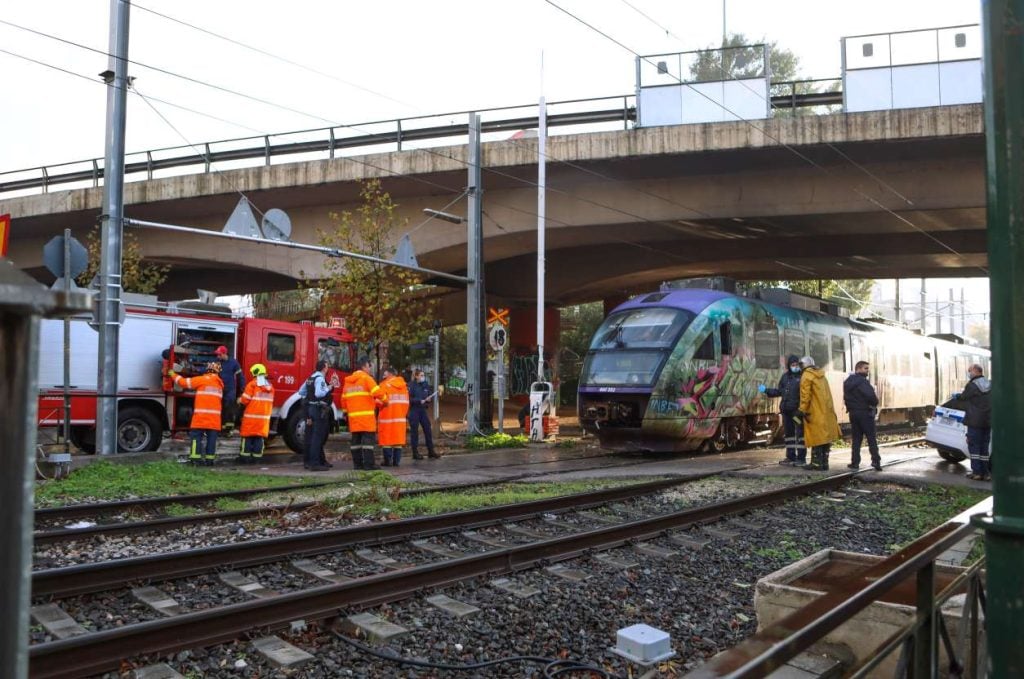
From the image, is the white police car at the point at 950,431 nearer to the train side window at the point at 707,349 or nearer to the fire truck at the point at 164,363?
the train side window at the point at 707,349

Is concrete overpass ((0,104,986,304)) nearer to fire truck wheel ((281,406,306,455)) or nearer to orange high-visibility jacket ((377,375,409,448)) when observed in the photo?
fire truck wheel ((281,406,306,455))

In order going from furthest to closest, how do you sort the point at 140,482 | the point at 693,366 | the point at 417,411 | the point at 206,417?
the point at 417,411
the point at 693,366
the point at 206,417
the point at 140,482

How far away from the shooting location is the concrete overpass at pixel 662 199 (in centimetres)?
1820

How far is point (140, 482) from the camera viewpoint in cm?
1083

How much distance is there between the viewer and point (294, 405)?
16938 millimetres

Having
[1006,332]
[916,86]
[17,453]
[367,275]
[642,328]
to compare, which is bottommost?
[17,453]

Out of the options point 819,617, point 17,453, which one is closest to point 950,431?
point 819,617

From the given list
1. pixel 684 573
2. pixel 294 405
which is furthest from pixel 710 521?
pixel 294 405

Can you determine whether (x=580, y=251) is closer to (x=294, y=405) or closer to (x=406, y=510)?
(x=294, y=405)

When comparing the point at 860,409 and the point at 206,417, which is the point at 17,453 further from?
the point at 860,409

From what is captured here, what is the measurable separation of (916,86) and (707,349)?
26.2 feet

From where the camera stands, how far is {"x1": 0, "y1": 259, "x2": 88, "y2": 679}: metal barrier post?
136cm

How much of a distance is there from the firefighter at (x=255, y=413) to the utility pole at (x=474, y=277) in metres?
5.92

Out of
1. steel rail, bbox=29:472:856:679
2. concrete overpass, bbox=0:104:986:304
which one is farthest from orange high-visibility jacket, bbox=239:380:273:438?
concrete overpass, bbox=0:104:986:304
